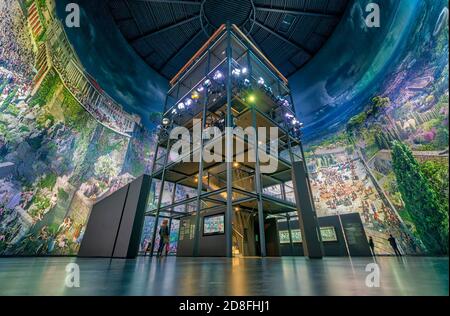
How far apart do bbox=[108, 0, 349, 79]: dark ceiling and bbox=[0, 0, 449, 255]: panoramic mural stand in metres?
1.57

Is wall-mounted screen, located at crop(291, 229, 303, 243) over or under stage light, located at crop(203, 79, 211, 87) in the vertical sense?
under

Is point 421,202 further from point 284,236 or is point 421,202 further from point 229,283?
point 229,283

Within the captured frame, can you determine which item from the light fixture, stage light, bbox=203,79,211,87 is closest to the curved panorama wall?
the light fixture

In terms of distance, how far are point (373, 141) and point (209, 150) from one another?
600 inches

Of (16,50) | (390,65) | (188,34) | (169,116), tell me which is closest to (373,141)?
(390,65)

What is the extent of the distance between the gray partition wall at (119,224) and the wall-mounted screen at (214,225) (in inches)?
103

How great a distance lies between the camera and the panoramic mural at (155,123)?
401 inches

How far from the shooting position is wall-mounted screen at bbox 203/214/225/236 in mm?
6957

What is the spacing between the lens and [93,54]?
52.7 feet

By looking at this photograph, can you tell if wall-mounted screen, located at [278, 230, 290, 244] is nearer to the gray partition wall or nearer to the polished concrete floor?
the gray partition wall

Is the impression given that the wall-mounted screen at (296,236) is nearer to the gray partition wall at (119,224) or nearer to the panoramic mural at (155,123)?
the panoramic mural at (155,123)

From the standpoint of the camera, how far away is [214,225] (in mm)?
7223

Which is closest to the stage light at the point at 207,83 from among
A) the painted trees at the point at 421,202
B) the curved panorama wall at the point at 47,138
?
the curved panorama wall at the point at 47,138

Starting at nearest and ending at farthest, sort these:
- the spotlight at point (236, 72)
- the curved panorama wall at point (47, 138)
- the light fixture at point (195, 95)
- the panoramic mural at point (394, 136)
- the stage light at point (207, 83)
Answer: the spotlight at point (236, 72)
the stage light at point (207, 83)
the light fixture at point (195, 95)
the curved panorama wall at point (47, 138)
the panoramic mural at point (394, 136)
